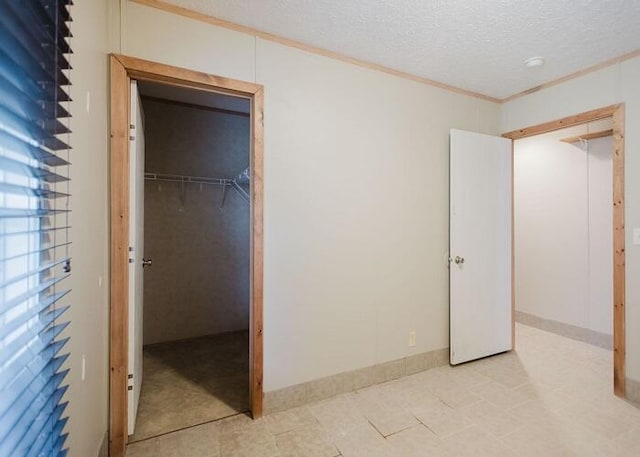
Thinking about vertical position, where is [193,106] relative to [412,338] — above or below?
→ above

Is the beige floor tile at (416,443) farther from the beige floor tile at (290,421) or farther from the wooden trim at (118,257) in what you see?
the wooden trim at (118,257)

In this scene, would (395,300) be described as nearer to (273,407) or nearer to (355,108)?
(273,407)

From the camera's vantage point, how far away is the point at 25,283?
85 centimetres

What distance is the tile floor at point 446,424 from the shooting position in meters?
1.80

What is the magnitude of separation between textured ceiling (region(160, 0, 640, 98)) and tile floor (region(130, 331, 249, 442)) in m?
2.57

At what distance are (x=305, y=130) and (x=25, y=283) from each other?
1791 millimetres

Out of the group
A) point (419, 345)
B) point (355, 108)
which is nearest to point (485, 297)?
point (419, 345)

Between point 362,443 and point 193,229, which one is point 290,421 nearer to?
point 362,443

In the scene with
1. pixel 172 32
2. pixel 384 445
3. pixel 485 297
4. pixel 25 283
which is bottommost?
pixel 384 445

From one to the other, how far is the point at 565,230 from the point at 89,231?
14.9 ft

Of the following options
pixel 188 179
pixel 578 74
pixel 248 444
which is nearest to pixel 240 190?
pixel 188 179

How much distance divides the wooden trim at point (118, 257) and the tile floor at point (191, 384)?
252 millimetres

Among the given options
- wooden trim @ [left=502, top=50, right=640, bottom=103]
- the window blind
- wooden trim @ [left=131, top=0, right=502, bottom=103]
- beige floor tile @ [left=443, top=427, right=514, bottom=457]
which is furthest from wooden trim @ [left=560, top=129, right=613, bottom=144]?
the window blind

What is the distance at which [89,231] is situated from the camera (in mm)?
1441
